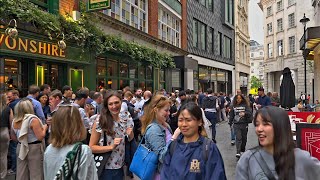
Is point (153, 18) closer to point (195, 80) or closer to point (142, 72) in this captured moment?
point (142, 72)

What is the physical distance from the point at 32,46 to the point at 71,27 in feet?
6.19

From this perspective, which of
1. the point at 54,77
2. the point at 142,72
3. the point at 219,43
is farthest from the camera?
the point at 219,43

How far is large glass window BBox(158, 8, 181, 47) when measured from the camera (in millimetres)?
21406

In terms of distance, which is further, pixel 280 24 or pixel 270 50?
pixel 270 50

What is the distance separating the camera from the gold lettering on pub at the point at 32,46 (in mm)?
9271

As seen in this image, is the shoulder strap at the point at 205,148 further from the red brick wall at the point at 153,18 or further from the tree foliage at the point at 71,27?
the red brick wall at the point at 153,18

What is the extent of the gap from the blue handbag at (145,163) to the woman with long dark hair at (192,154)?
0.34 m

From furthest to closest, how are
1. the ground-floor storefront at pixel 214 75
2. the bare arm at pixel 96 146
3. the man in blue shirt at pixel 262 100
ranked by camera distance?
the ground-floor storefront at pixel 214 75
the man in blue shirt at pixel 262 100
the bare arm at pixel 96 146

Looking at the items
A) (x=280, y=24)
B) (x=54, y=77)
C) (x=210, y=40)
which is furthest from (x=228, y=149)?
(x=280, y=24)

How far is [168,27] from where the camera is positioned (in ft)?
74.3

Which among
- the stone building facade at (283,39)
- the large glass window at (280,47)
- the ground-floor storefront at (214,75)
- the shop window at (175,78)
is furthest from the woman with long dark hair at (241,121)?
the large glass window at (280,47)

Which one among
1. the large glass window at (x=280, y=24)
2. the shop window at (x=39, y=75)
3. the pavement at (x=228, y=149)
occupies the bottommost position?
the pavement at (x=228, y=149)

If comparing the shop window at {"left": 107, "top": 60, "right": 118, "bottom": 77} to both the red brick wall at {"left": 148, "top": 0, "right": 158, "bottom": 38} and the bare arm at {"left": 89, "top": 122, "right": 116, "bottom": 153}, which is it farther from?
the bare arm at {"left": 89, "top": 122, "right": 116, "bottom": 153}

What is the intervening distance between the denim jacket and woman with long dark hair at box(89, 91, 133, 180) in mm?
505
